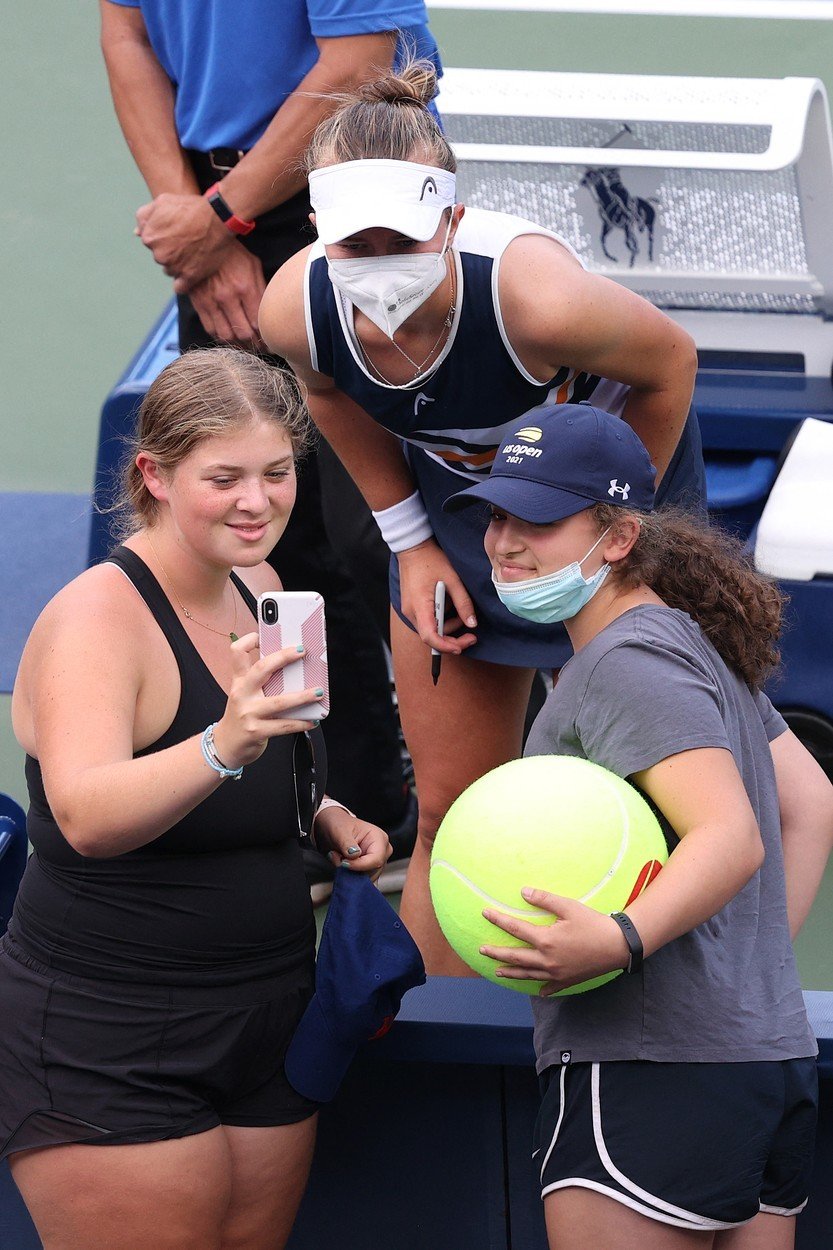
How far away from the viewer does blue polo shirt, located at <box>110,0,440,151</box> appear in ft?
9.63

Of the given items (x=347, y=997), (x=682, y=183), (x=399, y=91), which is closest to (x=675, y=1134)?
(x=347, y=997)

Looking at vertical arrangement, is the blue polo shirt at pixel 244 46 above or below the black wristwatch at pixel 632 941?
above

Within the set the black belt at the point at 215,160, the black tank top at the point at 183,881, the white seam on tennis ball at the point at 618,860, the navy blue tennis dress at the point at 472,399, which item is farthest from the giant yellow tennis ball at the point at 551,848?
the black belt at the point at 215,160

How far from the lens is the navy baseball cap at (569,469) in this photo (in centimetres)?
189

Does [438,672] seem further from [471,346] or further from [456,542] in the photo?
[471,346]

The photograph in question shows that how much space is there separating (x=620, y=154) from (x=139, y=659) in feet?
8.02

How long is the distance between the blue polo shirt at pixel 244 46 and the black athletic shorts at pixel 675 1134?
6.69 feet

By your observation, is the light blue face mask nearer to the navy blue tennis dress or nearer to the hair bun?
the navy blue tennis dress

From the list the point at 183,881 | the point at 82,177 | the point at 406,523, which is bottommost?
the point at 82,177

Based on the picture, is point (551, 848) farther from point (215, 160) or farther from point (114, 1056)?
point (215, 160)

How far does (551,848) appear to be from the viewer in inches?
65.7

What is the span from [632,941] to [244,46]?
212 centimetres

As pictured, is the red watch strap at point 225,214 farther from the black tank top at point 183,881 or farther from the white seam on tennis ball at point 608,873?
the white seam on tennis ball at point 608,873

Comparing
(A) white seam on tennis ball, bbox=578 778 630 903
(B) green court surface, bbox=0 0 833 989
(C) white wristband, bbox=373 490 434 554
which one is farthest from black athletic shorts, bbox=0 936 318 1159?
(B) green court surface, bbox=0 0 833 989
